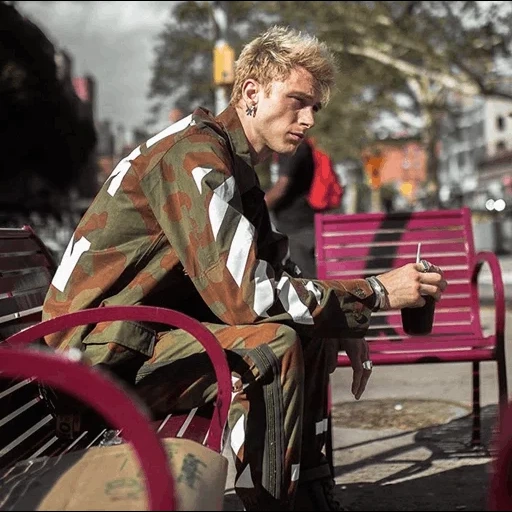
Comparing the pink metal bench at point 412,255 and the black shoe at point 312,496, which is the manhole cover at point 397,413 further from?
the black shoe at point 312,496

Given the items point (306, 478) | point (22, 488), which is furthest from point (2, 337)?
point (22, 488)

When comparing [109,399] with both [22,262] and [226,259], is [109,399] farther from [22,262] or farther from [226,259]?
[22,262]

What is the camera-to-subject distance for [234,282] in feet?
9.03

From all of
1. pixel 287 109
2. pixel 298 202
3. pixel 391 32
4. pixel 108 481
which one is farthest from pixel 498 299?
pixel 391 32

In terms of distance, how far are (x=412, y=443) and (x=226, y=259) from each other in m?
2.62

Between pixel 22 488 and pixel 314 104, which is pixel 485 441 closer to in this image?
pixel 314 104

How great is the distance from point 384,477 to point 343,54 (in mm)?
17709

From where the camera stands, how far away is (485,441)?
16.3ft

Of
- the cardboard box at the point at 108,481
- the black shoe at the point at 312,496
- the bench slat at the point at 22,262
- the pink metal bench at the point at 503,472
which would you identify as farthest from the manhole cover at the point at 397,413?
the pink metal bench at the point at 503,472

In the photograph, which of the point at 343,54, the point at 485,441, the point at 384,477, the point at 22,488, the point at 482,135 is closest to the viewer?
the point at 22,488

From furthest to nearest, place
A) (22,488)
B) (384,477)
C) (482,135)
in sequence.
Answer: (482,135) < (384,477) < (22,488)

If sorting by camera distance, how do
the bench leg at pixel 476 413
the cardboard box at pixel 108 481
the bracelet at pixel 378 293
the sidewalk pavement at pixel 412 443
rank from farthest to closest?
the bench leg at pixel 476 413, the sidewalk pavement at pixel 412 443, the bracelet at pixel 378 293, the cardboard box at pixel 108 481

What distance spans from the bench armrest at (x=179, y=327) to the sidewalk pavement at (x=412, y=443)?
1.25 metres

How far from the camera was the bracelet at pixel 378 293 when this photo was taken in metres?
2.96
